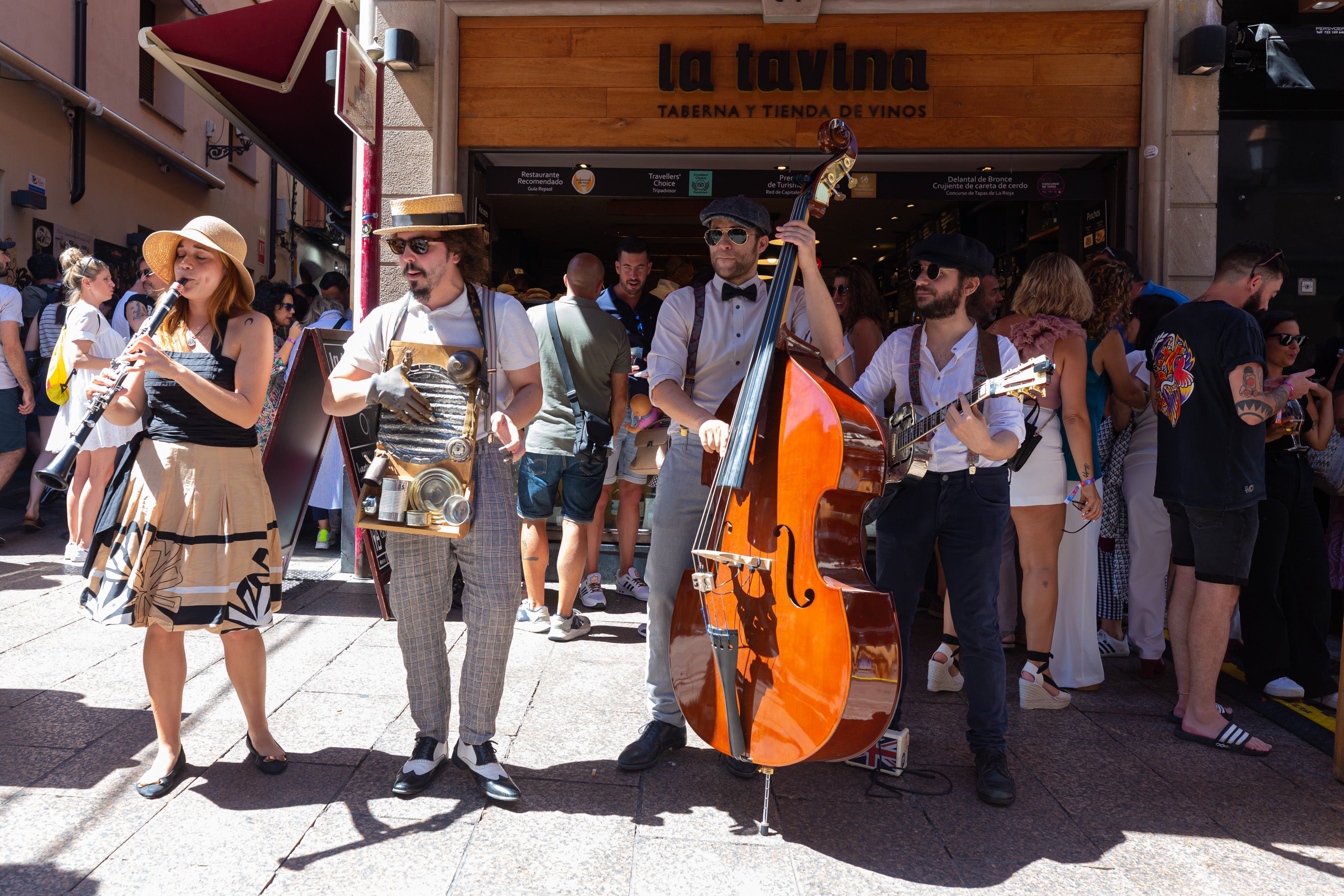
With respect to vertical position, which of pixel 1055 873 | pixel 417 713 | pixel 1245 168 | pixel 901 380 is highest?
pixel 1245 168

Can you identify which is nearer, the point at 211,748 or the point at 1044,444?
the point at 211,748

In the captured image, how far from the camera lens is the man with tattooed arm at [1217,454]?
3617 mm

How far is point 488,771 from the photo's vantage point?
2.94 meters

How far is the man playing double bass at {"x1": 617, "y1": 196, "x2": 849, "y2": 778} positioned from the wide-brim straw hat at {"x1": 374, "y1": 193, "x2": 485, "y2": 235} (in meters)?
0.77

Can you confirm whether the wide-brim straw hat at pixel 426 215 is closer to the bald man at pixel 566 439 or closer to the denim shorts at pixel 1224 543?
the bald man at pixel 566 439

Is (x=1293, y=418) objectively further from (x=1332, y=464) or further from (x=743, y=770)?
(x=743, y=770)

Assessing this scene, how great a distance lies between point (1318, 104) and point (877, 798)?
571 centimetres

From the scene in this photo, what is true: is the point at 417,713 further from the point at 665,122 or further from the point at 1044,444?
the point at 665,122

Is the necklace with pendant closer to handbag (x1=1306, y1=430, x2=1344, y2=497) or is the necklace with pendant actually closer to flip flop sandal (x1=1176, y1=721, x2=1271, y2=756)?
flip flop sandal (x1=1176, y1=721, x2=1271, y2=756)

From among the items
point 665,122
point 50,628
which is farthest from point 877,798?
point 665,122

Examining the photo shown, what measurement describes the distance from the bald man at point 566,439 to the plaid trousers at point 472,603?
1.72m

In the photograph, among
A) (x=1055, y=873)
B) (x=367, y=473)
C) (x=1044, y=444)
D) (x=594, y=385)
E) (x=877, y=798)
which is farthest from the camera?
(x=594, y=385)

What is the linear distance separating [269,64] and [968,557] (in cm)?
514

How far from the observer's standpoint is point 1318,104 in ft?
19.7
